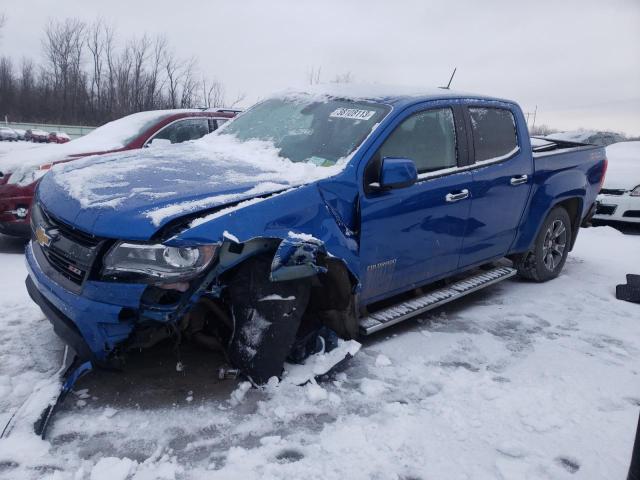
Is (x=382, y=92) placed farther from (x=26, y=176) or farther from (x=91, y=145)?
(x=91, y=145)

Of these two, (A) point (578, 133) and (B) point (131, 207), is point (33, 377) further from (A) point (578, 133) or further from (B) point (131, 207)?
(A) point (578, 133)

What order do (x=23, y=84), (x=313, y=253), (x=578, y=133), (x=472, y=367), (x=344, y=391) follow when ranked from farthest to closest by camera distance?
(x=23, y=84) → (x=578, y=133) → (x=472, y=367) → (x=344, y=391) → (x=313, y=253)

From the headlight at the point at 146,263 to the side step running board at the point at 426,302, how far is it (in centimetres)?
135

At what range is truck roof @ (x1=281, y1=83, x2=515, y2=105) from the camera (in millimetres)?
3696

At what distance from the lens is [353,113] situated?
3572 mm

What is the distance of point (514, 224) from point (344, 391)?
2.49 meters

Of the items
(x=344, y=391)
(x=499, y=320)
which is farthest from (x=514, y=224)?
(x=344, y=391)

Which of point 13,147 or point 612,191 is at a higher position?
point 612,191

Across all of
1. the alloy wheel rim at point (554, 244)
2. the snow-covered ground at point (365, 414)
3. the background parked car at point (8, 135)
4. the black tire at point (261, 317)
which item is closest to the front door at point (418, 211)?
the snow-covered ground at point (365, 414)

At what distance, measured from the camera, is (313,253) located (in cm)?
275

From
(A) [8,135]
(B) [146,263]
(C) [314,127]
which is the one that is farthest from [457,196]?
(A) [8,135]

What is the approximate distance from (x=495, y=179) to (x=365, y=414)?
2310 millimetres

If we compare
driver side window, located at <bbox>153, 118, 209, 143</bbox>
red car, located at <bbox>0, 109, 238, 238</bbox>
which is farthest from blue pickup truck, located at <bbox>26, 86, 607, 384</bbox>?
driver side window, located at <bbox>153, 118, 209, 143</bbox>

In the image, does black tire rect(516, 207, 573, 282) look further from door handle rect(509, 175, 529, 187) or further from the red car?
the red car
